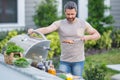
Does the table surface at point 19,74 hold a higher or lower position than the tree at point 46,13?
lower

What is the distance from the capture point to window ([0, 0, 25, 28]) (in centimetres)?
1346

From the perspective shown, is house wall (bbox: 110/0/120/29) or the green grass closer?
the green grass

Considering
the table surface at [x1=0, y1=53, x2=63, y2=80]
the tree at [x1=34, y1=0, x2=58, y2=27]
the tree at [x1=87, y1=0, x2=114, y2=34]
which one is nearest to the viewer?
the table surface at [x1=0, y1=53, x2=63, y2=80]

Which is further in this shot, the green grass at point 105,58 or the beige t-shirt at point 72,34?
the green grass at point 105,58

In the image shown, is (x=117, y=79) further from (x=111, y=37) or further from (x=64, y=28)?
(x=111, y=37)

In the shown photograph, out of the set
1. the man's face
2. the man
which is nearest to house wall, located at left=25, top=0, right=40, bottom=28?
the man

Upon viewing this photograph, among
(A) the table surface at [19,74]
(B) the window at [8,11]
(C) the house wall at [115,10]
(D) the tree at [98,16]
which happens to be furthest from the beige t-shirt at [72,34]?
(C) the house wall at [115,10]

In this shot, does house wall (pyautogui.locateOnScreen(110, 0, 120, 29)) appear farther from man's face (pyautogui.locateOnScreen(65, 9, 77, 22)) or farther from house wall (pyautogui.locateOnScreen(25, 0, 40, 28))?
man's face (pyautogui.locateOnScreen(65, 9, 77, 22))

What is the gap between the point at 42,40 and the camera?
16.8 feet

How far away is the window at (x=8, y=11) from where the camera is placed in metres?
13.5

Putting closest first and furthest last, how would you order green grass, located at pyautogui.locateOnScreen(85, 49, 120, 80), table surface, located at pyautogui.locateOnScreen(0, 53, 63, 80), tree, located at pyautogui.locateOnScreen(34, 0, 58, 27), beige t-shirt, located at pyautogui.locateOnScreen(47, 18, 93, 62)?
1. table surface, located at pyautogui.locateOnScreen(0, 53, 63, 80)
2. beige t-shirt, located at pyautogui.locateOnScreen(47, 18, 93, 62)
3. green grass, located at pyautogui.locateOnScreen(85, 49, 120, 80)
4. tree, located at pyautogui.locateOnScreen(34, 0, 58, 27)

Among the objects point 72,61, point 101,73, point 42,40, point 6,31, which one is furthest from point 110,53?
point 42,40

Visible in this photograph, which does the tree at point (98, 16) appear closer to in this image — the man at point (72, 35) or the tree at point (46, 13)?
the tree at point (46, 13)

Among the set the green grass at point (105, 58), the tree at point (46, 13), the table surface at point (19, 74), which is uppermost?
the tree at point (46, 13)
